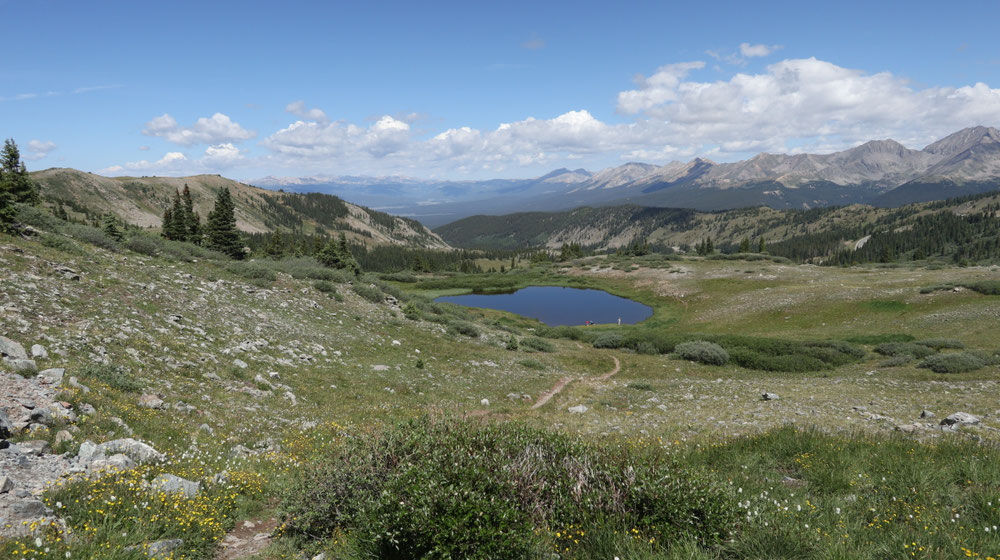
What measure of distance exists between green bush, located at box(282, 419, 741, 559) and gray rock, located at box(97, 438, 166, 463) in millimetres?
3039

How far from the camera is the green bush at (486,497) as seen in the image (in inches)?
208

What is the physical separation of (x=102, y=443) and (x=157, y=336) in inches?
384

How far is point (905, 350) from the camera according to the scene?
101 feet

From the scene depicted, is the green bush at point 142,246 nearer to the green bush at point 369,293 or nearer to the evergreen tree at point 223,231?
the green bush at point 369,293

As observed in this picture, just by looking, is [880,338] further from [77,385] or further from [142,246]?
[142,246]

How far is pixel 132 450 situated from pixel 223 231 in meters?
66.8

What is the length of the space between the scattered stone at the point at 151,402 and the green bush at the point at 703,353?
34736 millimetres

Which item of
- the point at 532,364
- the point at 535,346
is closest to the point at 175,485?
the point at 532,364

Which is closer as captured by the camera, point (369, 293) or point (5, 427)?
point (5, 427)

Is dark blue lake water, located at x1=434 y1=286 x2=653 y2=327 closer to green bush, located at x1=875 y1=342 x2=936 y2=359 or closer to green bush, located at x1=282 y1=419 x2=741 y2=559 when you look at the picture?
green bush, located at x1=875 y1=342 x2=936 y2=359

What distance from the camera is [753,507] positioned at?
6277mm

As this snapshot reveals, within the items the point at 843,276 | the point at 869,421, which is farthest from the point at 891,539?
the point at 843,276

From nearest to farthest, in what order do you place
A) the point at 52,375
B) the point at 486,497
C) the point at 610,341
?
the point at 486,497, the point at 52,375, the point at 610,341

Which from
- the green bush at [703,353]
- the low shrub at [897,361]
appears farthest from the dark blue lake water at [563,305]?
the low shrub at [897,361]
